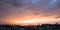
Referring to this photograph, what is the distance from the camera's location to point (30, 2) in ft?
4.27

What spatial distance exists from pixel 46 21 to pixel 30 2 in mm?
265

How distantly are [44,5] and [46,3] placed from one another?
3 centimetres

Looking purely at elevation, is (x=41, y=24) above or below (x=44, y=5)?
below

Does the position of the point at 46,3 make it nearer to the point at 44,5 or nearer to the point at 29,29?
the point at 44,5

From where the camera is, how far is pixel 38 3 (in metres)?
1.29

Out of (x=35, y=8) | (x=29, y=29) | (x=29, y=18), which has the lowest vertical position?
(x=29, y=29)

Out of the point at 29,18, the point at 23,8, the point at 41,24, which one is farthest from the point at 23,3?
the point at 41,24

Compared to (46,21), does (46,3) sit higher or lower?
higher

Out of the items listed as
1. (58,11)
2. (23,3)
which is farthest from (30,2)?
(58,11)

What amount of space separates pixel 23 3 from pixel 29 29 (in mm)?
282

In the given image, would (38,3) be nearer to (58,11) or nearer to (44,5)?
(44,5)

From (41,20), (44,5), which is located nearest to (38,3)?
(44,5)

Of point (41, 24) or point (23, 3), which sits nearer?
point (41, 24)

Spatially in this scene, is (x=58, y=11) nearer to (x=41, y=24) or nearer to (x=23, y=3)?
(x=41, y=24)
